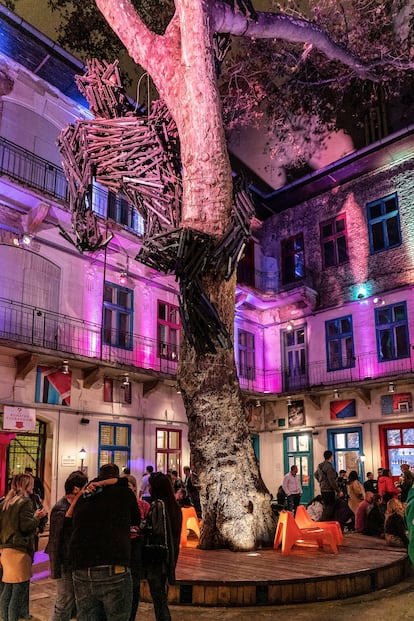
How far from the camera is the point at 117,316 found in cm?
1587

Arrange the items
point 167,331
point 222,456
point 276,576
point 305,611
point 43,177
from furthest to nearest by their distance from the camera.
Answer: point 167,331 < point 43,177 < point 222,456 < point 276,576 < point 305,611

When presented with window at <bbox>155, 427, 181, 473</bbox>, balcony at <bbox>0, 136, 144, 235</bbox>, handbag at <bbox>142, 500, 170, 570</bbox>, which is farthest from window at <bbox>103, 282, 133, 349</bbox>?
handbag at <bbox>142, 500, 170, 570</bbox>

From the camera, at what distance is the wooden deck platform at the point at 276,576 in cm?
545

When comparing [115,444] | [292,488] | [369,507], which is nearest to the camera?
[369,507]

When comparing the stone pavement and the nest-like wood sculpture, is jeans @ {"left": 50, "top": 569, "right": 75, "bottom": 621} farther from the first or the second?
the nest-like wood sculpture

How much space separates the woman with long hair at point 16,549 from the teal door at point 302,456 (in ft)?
48.7

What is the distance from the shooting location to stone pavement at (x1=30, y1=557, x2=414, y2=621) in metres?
5.12

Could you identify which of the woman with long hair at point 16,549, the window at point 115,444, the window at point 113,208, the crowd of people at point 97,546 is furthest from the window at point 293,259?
the woman with long hair at point 16,549

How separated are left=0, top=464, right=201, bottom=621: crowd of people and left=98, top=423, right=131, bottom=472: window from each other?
31.7 ft

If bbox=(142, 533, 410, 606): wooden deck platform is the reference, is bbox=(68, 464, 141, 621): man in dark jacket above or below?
above

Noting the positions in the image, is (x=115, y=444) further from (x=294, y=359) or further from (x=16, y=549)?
(x=16, y=549)

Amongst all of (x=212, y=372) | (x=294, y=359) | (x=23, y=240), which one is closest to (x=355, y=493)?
(x=212, y=372)

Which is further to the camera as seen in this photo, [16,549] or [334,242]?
[334,242]

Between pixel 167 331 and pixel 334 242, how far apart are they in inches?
261
